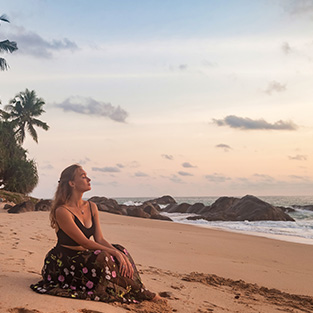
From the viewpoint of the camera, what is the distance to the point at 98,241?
14.6ft

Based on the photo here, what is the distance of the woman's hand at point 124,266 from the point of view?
4117mm

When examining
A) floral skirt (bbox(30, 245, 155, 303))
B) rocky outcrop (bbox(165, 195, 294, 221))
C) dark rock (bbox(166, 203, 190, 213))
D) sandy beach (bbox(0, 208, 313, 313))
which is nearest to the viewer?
sandy beach (bbox(0, 208, 313, 313))

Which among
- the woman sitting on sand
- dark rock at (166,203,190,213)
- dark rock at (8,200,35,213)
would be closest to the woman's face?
the woman sitting on sand

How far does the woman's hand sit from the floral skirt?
0.14ft

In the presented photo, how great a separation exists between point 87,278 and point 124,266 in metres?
0.41

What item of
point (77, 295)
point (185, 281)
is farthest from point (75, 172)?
point (185, 281)

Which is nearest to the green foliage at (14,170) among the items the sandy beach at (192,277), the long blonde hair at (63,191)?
the sandy beach at (192,277)

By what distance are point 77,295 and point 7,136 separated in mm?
35865

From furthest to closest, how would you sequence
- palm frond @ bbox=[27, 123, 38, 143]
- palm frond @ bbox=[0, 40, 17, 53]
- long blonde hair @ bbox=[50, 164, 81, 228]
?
palm frond @ bbox=[27, 123, 38, 143], palm frond @ bbox=[0, 40, 17, 53], long blonde hair @ bbox=[50, 164, 81, 228]

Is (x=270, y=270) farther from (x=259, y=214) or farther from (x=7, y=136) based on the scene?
(x=7, y=136)

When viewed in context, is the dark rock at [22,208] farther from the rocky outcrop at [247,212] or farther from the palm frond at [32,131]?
the palm frond at [32,131]

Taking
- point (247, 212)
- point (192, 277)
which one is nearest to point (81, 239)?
point (192, 277)

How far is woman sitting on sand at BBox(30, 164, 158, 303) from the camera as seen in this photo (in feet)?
13.2

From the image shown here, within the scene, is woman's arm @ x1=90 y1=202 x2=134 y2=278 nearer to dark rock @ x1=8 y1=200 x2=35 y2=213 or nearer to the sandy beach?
the sandy beach
